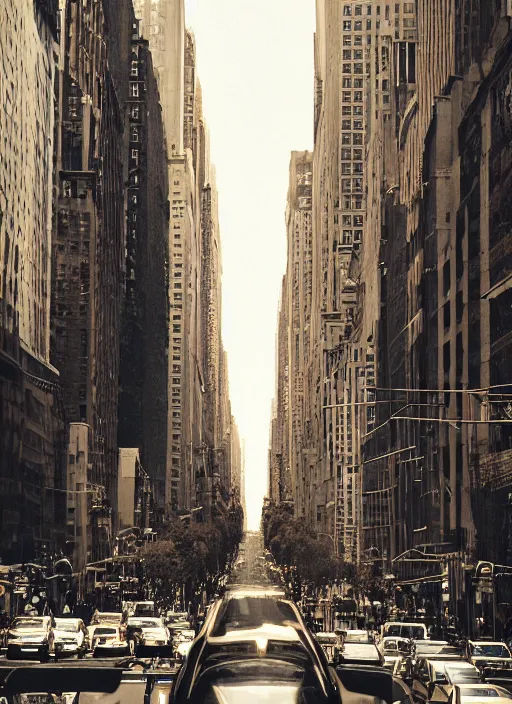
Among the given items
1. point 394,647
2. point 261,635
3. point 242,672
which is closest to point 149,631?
point 394,647

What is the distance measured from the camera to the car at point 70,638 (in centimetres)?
5154

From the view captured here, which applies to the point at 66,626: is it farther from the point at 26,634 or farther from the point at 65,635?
the point at 26,634

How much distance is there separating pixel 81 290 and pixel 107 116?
1428 inches

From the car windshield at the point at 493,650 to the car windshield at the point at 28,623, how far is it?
16.9 meters

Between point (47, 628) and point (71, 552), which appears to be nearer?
point (47, 628)

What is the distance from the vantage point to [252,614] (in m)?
14.0

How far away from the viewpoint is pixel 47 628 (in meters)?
54.7

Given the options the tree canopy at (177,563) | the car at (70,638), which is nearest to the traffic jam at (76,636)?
the car at (70,638)

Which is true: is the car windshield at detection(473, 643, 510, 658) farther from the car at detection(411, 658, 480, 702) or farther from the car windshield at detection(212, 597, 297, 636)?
the car windshield at detection(212, 597, 297, 636)

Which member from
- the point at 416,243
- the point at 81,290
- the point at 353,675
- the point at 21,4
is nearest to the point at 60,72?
the point at 81,290

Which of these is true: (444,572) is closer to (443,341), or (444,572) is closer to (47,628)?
(443,341)

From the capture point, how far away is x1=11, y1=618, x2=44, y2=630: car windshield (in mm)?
54737

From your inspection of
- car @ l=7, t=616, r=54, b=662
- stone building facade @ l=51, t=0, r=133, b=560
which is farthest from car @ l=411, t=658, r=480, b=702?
stone building facade @ l=51, t=0, r=133, b=560

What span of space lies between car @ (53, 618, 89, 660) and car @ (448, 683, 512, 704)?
23.5 metres
